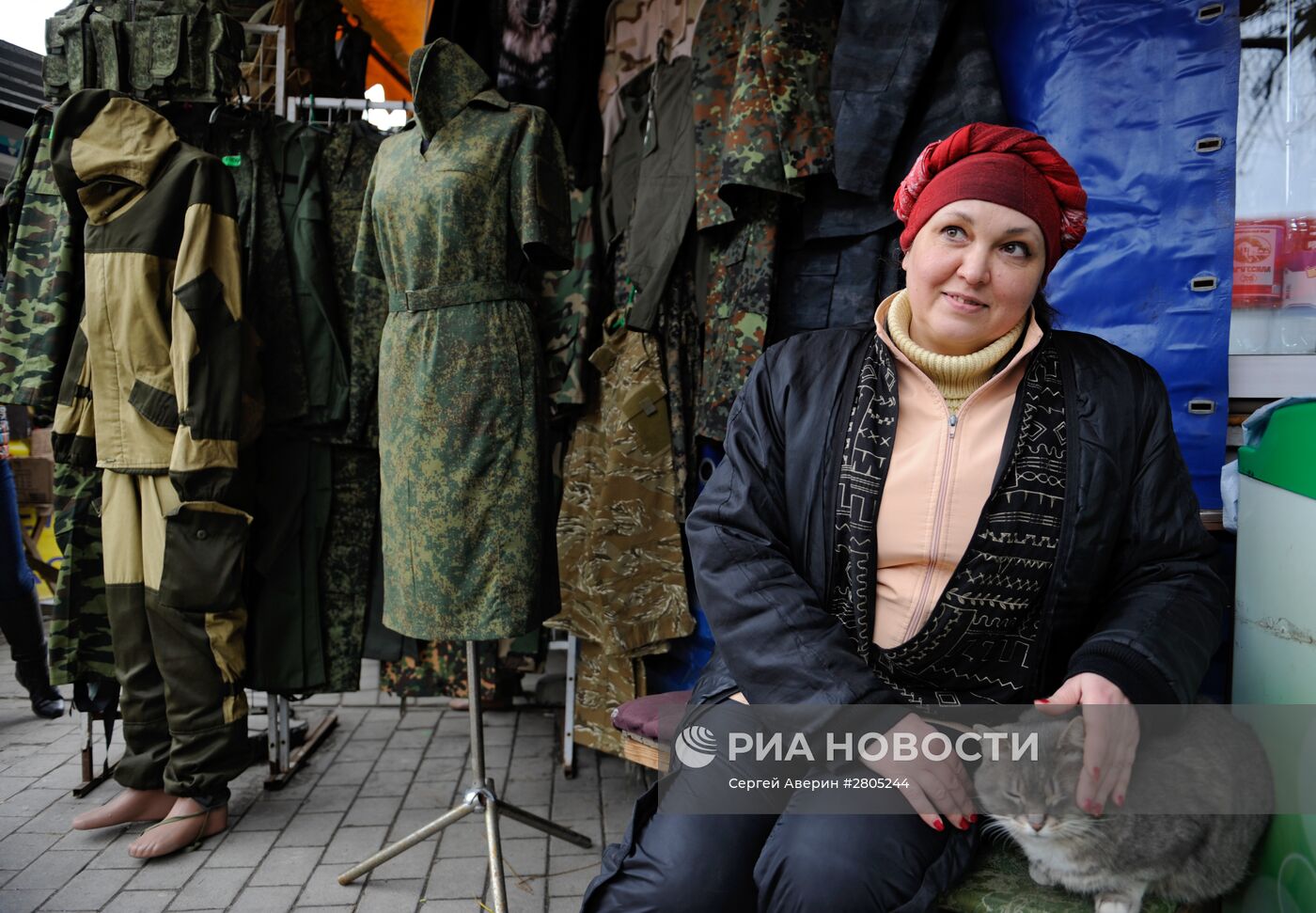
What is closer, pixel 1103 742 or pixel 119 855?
pixel 1103 742

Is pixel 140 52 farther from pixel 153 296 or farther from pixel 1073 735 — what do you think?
pixel 1073 735

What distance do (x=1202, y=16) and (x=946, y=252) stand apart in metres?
1.02

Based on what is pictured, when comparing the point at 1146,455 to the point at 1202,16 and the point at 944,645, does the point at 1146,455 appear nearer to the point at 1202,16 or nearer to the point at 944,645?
the point at 944,645

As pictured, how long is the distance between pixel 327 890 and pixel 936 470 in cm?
197

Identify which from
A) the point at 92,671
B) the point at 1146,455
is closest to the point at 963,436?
the point at 1146,455

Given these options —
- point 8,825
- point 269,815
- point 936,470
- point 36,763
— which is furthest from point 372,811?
point 936,470

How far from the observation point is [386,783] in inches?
117

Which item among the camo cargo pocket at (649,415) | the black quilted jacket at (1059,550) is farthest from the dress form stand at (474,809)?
the black quilted jacket at (1059,550)

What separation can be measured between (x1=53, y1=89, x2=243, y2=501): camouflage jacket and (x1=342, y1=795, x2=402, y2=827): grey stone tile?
110 centimetres

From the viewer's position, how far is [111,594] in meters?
2.56

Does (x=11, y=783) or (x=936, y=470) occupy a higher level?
(x=936, y=470)

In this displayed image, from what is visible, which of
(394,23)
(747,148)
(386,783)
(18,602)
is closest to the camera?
(747,148)

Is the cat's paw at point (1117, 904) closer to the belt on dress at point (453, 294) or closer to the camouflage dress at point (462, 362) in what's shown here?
the camouflage dress at point (462, 362)

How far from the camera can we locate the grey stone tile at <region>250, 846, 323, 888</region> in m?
2.38
